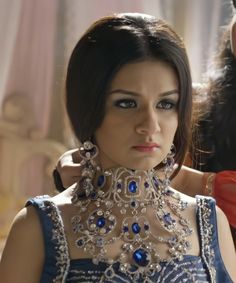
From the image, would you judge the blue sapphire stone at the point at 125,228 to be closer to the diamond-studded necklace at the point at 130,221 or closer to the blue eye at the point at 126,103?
the diamond-studded necklace at the point at 130,221

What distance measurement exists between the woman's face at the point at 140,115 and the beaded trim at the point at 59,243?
120 mm

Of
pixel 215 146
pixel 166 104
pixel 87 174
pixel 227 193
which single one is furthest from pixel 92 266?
pixel 215 146

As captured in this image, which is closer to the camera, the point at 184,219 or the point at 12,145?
the point at 184,219

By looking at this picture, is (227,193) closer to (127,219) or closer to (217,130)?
(217,130)

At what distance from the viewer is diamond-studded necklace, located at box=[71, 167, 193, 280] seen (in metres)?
1.00

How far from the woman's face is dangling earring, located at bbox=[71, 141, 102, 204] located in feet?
0.11

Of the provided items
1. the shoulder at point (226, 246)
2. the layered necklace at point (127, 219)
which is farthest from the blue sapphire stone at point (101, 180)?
the shoulder at point (226, 246)

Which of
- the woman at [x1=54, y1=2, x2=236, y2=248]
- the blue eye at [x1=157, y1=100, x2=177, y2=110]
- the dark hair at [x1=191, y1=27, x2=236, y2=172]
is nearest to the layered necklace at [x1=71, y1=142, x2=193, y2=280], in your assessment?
the blue eye at [x1=157, y1=100, x2=177, y2=110]

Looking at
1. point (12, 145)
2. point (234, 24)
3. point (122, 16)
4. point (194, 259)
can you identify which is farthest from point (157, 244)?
point (12, 145)

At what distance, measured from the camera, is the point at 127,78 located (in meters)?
0.98

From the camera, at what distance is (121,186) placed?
1.04 meters

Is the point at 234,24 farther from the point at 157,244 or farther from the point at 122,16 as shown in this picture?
the point at 157,244

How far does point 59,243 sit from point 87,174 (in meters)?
0.12

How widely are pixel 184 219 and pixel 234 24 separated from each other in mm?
473
